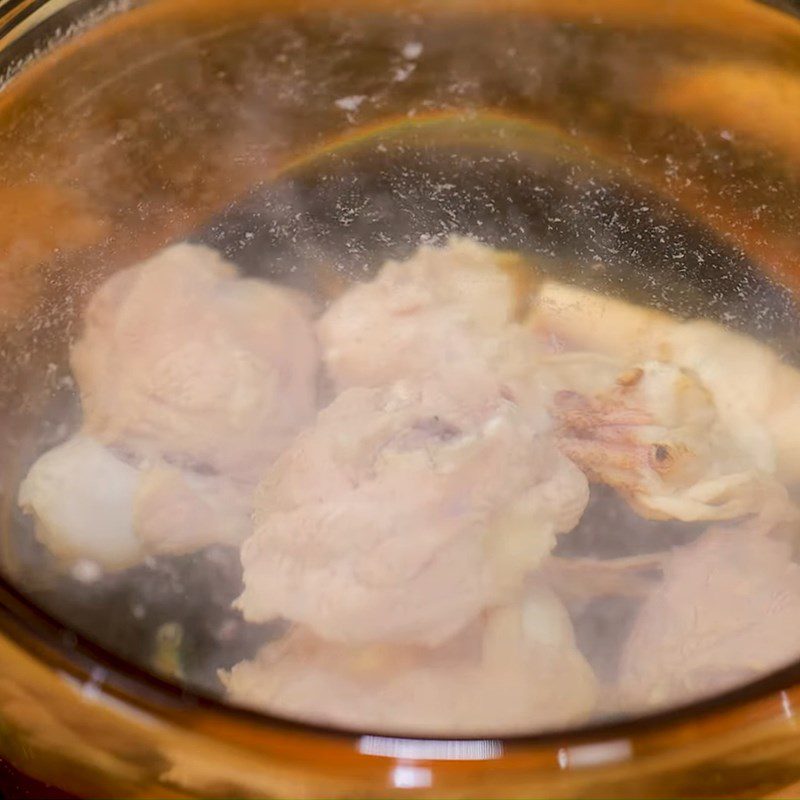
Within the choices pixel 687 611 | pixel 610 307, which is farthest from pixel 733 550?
pixel 610 307

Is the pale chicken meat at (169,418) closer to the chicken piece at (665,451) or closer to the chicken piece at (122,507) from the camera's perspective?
the chicken piece at (122,507)

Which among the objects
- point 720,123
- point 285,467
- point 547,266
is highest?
point 720,123

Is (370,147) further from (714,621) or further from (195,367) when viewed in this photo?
(714,621)

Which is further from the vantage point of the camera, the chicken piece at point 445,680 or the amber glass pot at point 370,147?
the amber glass pot at point 370,147

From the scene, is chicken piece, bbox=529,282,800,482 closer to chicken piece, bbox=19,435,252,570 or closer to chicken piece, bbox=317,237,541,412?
chicken piece, bbox=317,237,541,412

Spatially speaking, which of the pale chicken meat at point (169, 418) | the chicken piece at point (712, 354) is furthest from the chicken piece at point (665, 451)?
the pale chicken meat at point (169, 418)

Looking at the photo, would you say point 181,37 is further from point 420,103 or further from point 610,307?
point 610,307
